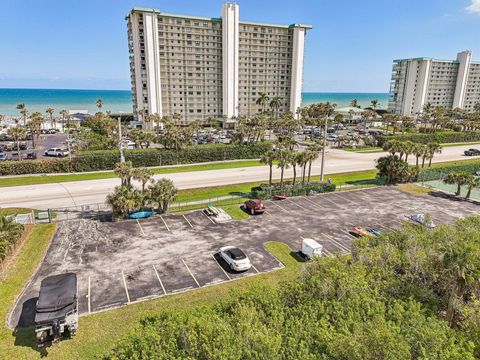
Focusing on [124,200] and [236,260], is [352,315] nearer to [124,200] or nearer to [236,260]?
[236,260]

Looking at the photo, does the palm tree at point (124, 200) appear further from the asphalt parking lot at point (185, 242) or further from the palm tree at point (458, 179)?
the palm tree at point (458, 179)

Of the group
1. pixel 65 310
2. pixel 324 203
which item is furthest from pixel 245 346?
pixel 324 203

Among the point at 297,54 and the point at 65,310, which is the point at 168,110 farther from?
the point at 65,310

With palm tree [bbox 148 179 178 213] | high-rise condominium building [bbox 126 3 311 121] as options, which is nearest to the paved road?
palm tree [bbox 148 179 178 213]

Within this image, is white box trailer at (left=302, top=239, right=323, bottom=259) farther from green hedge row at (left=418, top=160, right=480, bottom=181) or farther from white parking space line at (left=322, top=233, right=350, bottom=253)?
green hedge row at (left=418, top=160, right=480, bottom=181)

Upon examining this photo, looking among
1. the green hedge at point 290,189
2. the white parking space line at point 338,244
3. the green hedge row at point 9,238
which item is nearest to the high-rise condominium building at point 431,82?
the green hedge at point 290,189
